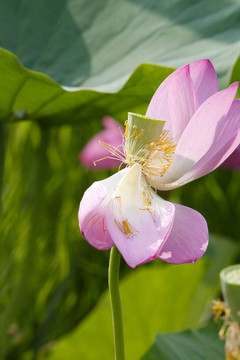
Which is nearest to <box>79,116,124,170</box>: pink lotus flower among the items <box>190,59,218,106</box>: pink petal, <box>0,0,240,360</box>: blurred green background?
<box>0,0,240,360</box>: blurred green background

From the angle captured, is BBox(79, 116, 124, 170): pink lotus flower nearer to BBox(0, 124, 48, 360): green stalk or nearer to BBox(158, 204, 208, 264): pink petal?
BBox(0, 124, 48, 360): green stalk

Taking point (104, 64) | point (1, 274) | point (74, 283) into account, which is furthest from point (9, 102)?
point (74, 283)

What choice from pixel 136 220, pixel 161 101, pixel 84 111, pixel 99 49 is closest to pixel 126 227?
pixel 136 220

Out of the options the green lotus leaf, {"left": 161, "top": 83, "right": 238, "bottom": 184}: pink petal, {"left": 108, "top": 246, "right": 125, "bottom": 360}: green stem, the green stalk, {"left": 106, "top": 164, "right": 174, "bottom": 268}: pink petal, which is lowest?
the green stalk

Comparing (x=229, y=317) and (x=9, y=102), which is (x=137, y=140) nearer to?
(x=229, y=317)

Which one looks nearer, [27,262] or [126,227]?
[126,227]

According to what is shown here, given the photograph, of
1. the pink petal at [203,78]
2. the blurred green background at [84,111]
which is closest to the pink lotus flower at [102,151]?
the blurred green background at [84,111]

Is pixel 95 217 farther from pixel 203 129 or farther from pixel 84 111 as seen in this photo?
pixel 84 111
